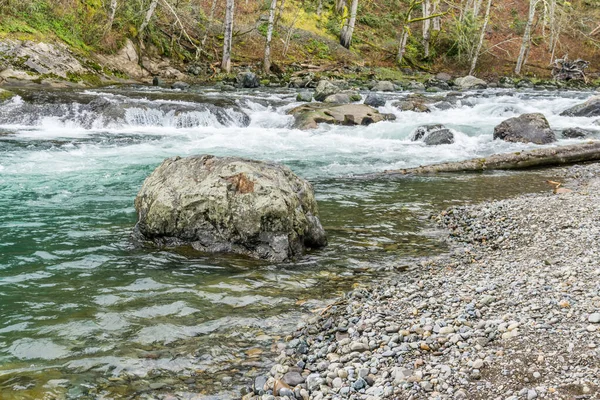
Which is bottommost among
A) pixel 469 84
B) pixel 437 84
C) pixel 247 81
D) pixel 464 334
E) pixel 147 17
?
pixel 464 334

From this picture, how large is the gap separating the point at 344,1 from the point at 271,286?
116ft

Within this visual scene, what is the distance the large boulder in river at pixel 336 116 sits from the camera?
17.2 metres

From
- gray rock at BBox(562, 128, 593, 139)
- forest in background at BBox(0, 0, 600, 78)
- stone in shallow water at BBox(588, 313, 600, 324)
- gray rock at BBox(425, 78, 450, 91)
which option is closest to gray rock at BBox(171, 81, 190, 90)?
forest in background at BBox(0, 0, 600, 78)

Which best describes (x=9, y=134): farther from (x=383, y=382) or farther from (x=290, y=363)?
(x=383, y=382)

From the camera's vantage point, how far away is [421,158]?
13367 mm

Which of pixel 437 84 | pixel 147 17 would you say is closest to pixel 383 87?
pixel 437 84

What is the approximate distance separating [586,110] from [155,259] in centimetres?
1834

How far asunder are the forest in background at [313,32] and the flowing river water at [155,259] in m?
8.11

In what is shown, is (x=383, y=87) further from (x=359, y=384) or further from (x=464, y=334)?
(x=359, y=384)

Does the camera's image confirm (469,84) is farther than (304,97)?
Yes

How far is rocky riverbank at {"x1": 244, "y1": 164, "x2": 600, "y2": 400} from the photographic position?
3197 mm

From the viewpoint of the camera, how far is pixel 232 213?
636 centimetres

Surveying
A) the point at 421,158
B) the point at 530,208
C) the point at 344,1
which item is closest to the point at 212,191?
the point at 530,208

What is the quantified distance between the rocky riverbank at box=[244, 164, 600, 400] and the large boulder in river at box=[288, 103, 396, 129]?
37.3 ft
